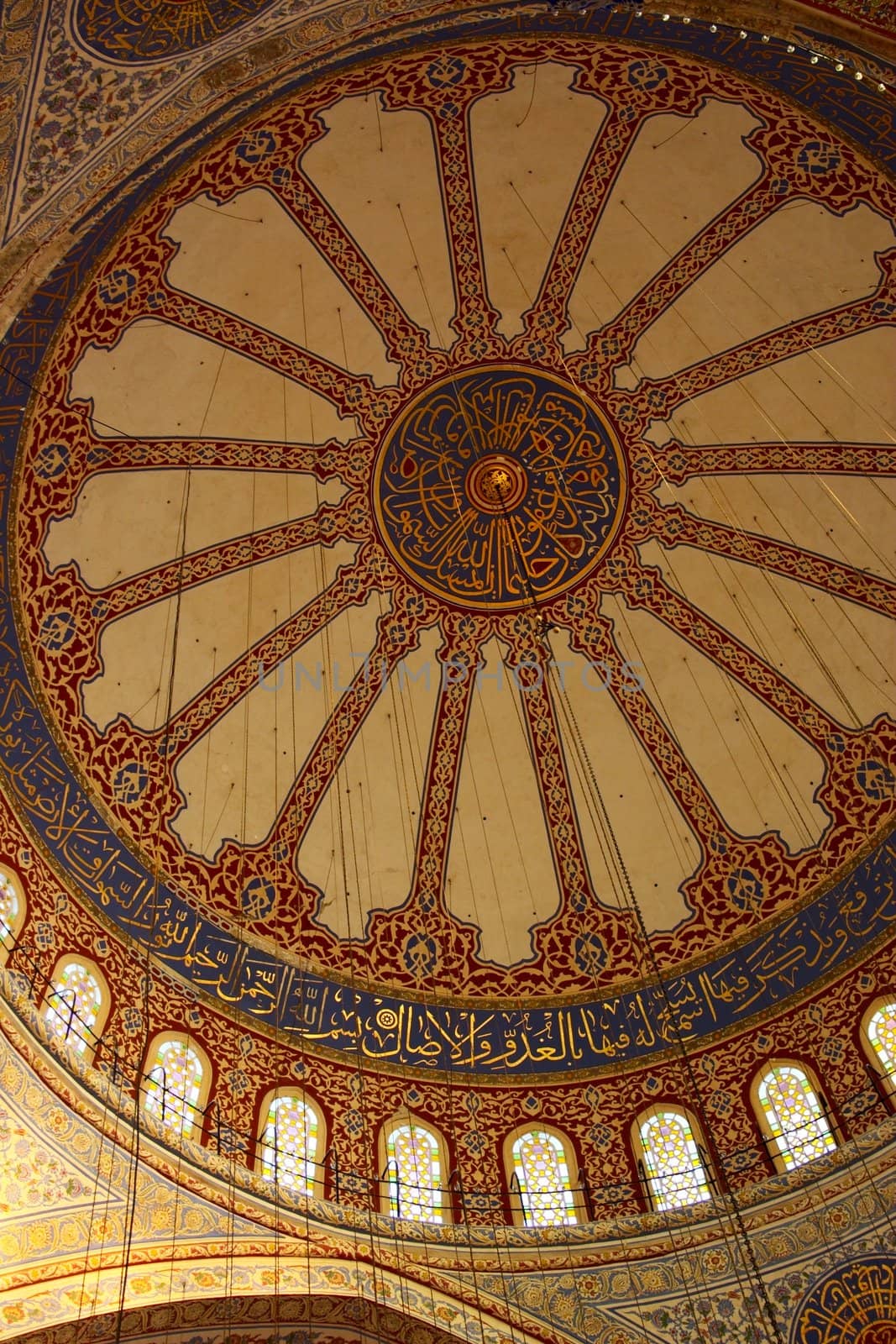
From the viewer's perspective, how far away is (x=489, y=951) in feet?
40.3

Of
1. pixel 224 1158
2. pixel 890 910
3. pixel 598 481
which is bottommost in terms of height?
pixel 224 1158

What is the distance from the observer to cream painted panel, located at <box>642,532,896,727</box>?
39.9 ft

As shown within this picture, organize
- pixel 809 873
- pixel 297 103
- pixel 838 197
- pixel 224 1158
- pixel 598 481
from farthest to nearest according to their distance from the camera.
Answer: pixel 598 481
pixel 809 873
pixel 838 197
pixel 297 103
pixel 224 1158

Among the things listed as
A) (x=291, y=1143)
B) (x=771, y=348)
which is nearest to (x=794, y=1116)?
→ (x=291, y=1143)

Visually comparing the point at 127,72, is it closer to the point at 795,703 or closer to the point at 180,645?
the point at 180,645

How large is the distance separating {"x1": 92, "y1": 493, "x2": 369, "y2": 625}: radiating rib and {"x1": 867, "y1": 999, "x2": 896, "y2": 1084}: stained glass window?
6.16 m

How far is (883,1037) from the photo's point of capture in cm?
1051

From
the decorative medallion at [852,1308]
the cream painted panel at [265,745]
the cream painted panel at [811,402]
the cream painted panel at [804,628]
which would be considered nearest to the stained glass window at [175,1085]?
the cream painted panel at [265,745]

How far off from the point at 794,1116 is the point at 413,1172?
2997 millimetres

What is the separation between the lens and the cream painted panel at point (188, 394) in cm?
1111

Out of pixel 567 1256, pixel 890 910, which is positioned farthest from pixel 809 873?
pixel 567 1256

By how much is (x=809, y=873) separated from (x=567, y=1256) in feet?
13.1

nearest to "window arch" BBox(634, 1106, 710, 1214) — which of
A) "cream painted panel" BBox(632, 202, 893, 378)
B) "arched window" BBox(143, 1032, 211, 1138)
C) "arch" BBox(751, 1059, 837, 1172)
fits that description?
"arch" BBox(751, 1059, 837, 1172)

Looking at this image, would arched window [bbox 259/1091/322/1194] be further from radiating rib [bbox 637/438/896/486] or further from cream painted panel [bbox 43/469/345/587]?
radiating rib [bbox 637/438/896/486]
